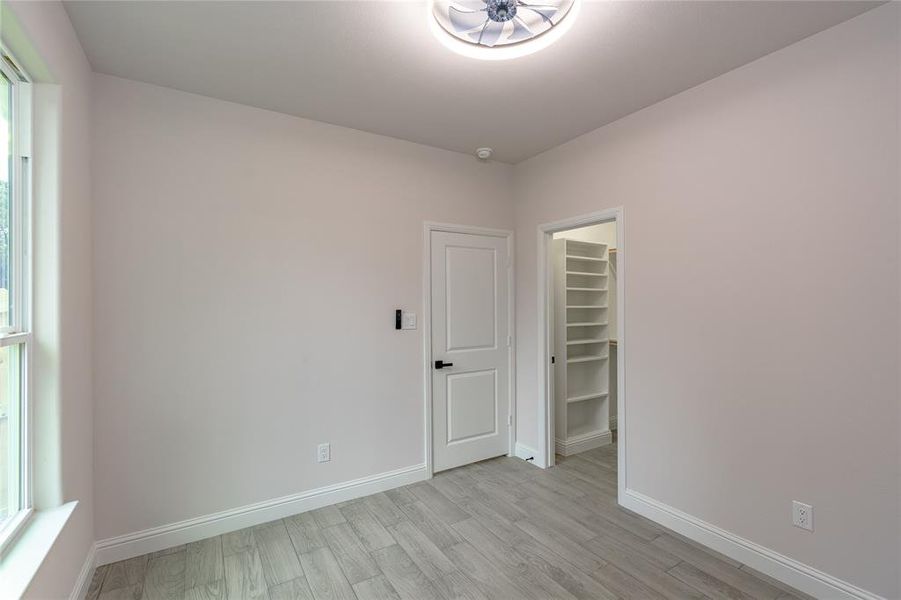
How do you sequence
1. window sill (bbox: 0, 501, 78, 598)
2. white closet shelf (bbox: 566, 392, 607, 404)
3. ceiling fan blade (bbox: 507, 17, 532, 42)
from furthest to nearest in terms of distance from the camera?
white closet shelf (bbox: 566, 392, 607, 404), ceiling fan blade (bbox: 507, 17, 532, 42), window sill (bbox: 0, 501, 78, 598)

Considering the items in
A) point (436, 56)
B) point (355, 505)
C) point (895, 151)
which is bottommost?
point (355, 505)

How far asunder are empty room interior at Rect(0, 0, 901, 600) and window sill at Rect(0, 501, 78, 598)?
0.05 ft

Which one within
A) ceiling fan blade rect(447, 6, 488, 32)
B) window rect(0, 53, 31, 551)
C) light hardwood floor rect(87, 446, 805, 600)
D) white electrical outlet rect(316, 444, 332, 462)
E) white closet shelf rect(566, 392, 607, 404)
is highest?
ceiling fan blade rect(447, 6, 488, 32)

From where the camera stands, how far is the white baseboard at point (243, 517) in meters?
2.20

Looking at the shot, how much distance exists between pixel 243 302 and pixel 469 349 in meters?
1.82

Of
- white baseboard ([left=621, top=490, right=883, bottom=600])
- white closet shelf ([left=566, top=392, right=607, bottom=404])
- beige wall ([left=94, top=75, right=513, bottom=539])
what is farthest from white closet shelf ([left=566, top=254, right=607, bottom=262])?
white baseboard ([left=621, top=490, right=883, bottom=600])

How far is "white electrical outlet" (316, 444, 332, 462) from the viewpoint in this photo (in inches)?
109

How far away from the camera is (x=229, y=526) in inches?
97.2

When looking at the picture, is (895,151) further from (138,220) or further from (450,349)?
(138,220)

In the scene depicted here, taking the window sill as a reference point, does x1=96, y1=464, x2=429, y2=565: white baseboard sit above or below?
below

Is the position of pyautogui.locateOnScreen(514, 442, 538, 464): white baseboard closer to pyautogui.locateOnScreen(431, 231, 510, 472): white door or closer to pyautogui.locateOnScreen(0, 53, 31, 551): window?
pyautogui.locateOnScreen(431, 231, 510, 472): white door

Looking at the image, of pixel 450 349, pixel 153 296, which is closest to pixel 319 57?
pixel 153 296

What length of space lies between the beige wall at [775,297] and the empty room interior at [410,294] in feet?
0.04

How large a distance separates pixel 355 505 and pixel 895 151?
352 centimetres
